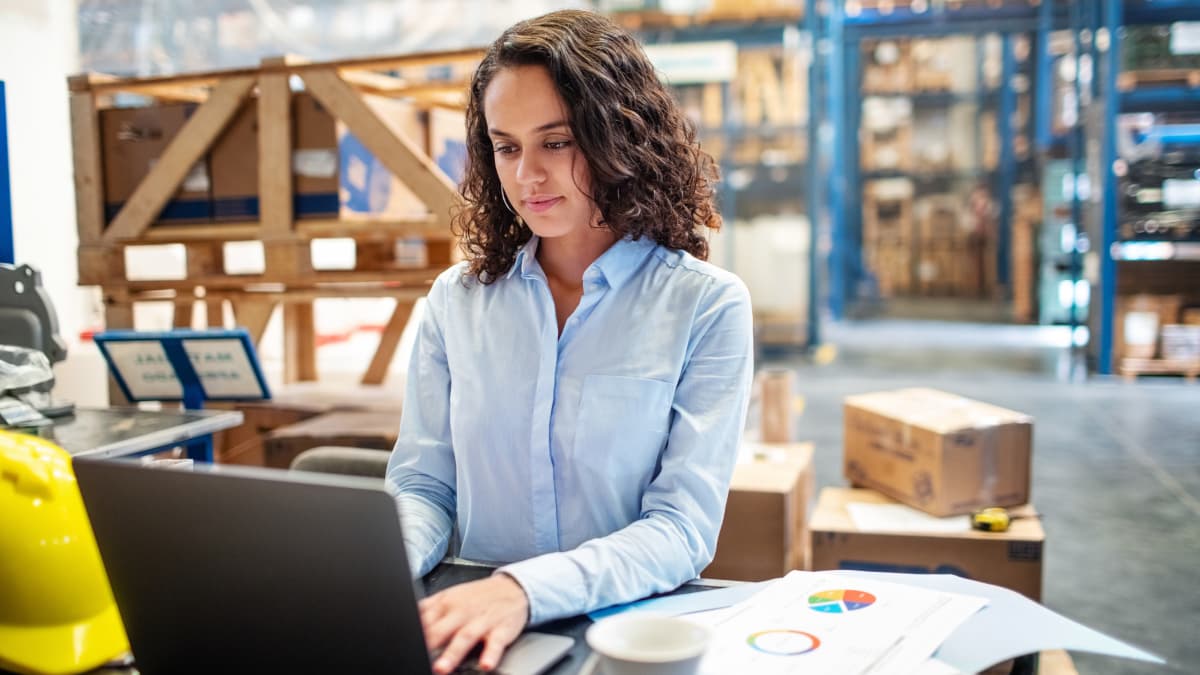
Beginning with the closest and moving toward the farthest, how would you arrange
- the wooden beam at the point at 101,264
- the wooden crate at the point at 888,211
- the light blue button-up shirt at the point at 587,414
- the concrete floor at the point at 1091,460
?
1. the light blue button-up shirt at the point at 587,414
2. the concrete floor at the point at 1091,460
3. the wooden beam at the point at 101,264
4. the wooden crate at the point at 888,211

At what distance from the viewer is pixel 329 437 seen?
316 centimetres

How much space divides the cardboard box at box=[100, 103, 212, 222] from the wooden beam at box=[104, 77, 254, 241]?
0.07 meters

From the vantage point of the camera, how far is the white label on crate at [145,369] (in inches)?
111

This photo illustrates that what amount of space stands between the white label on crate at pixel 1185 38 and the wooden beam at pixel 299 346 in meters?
7.33

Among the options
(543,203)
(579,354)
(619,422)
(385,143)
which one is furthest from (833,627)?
(385,143)

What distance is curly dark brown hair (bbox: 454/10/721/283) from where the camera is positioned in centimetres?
151

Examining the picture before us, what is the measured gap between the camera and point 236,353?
2771mm

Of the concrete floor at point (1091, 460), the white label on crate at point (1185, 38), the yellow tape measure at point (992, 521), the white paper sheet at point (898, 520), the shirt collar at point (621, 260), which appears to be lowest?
the concrete floor at point (1091, 460)

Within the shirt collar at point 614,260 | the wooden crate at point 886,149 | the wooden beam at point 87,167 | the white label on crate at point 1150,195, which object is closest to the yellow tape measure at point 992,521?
the shirt collar at point 614,260

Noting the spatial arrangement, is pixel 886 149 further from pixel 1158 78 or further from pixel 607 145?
pixel 607 145

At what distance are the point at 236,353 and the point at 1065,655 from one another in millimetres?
2350

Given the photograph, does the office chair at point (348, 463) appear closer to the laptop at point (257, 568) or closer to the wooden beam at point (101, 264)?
the laptop at point (257, 568)

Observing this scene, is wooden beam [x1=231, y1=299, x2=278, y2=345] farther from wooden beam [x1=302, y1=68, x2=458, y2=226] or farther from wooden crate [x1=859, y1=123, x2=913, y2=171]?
wooden crate [x1=859, y1=123, x2=913, y2=171]

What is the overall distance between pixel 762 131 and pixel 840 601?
9389 mm
